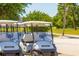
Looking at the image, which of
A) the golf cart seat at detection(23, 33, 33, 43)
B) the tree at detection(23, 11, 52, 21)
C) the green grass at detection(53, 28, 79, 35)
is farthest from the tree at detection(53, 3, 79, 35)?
the golf cart seat at detection(23, 33, 33, 43)

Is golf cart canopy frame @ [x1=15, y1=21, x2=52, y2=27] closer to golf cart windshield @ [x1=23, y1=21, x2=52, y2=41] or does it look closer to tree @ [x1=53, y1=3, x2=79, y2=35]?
golf cart windshield @ [x1=23, y1=21, x2=52, y2=41]

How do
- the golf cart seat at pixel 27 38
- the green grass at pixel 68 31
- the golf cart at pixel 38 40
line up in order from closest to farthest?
the green grass at pixel 68 31 < the golf cart at pixel 38 40 < the golf cart seat at pixel 27 38

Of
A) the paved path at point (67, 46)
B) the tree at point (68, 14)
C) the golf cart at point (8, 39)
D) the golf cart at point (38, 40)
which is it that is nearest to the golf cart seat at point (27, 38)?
the golf cart at point (38, 40)

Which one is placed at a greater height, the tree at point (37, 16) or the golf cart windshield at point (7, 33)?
the tree at point (37, 16)

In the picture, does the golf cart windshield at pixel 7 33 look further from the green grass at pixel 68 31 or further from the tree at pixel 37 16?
the green grass at pixel 68 31

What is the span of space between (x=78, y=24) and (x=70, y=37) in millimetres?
270

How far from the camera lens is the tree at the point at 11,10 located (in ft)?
22.8

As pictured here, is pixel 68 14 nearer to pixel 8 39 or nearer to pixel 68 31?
pixel 68 31

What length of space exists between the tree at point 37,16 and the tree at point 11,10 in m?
0.16

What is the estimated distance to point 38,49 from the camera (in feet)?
22.7

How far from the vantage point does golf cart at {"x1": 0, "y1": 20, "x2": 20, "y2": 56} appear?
22.4ft

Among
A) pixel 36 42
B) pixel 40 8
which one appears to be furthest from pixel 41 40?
pixel 40 8

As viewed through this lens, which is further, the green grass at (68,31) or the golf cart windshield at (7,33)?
the golf cart windshield at (7,33)

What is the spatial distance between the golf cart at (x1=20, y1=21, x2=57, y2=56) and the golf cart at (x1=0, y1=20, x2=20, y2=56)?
0.12 m
